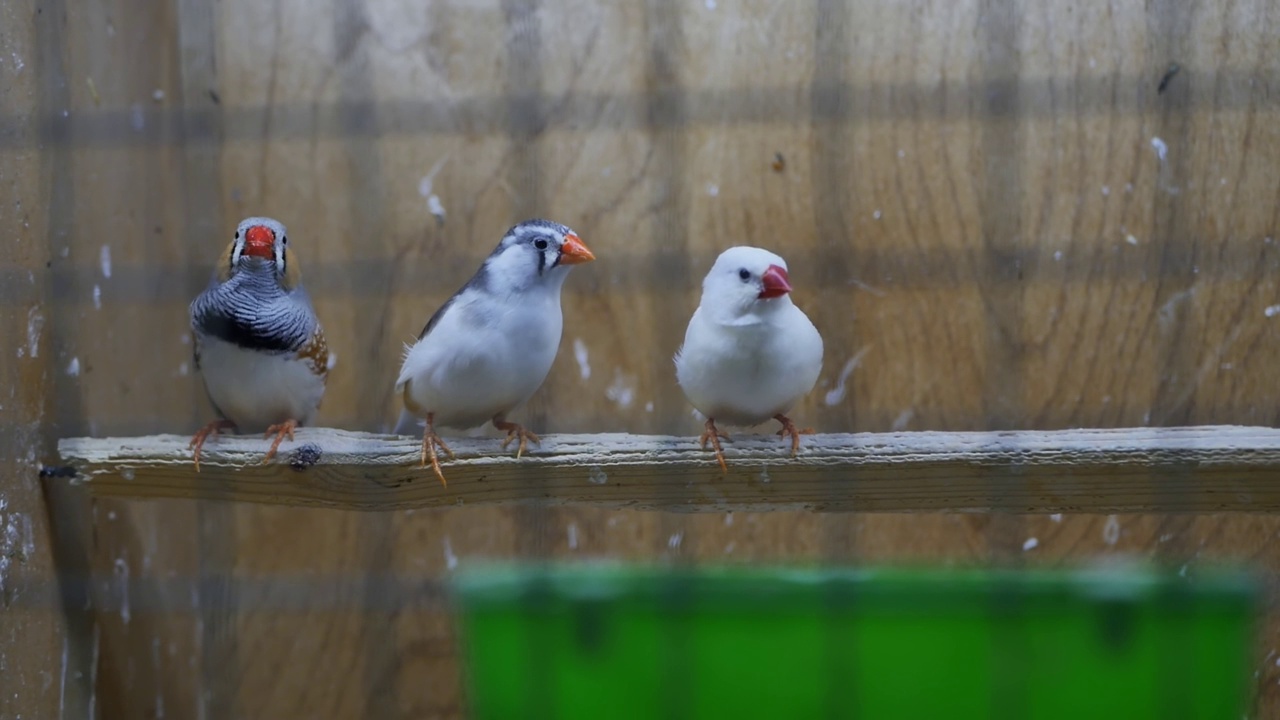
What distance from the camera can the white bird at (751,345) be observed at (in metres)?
Result: 1.30

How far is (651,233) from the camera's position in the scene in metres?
1.66

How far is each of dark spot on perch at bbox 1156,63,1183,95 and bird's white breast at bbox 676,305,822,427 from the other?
2.15ft

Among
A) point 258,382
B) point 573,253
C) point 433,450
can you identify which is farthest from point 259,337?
point 573,253

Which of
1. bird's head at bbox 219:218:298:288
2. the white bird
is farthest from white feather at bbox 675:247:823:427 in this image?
bird's head at bbox 219:218:298:288

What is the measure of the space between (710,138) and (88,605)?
107 centimetres

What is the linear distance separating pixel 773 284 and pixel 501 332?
0.35m

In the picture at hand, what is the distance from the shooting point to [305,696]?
166 centimetres

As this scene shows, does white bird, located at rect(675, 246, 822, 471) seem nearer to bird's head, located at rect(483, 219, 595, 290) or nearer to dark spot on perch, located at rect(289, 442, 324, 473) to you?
bird's head, located at rect(483, 219, 595, 290)

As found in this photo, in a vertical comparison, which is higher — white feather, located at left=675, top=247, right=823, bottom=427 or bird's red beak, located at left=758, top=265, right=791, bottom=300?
bird's red beak, located at left=758, top=265, right=791, bottom=300

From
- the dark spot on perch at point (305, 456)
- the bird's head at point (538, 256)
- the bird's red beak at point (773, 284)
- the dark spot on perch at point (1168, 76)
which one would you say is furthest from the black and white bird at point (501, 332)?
the dark spot on perch at point (1168, 76)

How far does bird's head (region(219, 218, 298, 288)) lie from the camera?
1.48 metres

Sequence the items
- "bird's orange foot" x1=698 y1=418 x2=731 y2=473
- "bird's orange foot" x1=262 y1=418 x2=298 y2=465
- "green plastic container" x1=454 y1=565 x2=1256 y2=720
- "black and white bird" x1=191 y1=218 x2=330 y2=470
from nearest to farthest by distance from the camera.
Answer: "green plastic container" x1=454 y1=565 x2=1256 y2=720, "bird's orange foot" x1=698 y1=418 x2=731 y2=473, "bird's orange foot" x1=262 y1=418 x2=298 y2=465, "black and white bird" x1=191 y1=218 x2=330 y2=470

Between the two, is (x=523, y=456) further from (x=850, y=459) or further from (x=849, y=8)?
(x=849, y=8)

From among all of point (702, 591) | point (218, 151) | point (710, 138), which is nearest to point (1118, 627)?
point (702, 591)
